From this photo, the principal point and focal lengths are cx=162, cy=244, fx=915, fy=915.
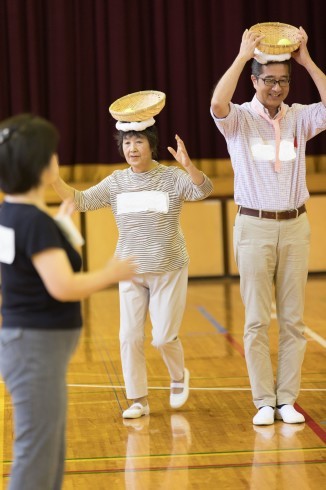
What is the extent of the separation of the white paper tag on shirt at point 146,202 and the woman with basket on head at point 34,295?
1906mm

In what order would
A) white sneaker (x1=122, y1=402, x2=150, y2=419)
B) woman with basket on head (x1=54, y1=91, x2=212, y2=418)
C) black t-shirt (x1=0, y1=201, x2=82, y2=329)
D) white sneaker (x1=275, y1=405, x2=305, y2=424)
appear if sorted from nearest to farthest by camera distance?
black t-shirt (x1=0, y1=201, x2=82, y2=329)
white sneaker (x1=275, y1=405, x2=305, y2=424)
woman with basket on head (x1=54, y1=91, x2=212, y2=418)
white sneaker (x1=122, y1=402, x2=150, y2=419)

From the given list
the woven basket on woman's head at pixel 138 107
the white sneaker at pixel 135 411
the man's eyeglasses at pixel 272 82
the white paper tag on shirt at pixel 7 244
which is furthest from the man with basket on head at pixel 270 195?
the white paper tag on shirt at pixel 7 244

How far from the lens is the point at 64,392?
8.21 ft

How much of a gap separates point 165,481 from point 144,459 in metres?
0.29

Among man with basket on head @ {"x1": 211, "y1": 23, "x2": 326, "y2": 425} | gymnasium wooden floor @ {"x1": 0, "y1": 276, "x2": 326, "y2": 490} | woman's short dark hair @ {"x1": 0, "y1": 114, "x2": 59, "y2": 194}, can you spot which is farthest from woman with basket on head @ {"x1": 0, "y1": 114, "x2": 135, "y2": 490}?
man with basket on head @ {"x1": 211, "y1": 23, "x2": 326, "y2": 425}

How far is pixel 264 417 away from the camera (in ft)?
14.0

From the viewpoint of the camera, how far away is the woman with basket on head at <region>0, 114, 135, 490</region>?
2.39 m

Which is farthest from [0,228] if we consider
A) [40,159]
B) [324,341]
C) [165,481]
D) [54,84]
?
[54,84]

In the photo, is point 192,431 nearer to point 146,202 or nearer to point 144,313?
point 144,313

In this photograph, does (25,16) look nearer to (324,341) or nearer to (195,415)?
(324,341)

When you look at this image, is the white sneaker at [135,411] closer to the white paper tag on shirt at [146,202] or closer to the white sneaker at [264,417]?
the white sneaker at [264,417]

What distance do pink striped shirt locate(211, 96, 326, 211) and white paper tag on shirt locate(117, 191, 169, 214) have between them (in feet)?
1.17

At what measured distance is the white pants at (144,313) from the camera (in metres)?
4.41

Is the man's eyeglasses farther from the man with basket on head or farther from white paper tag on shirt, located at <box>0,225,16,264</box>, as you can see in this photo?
white paper tag on shirt, located at <box>0,225,16,264</box>
